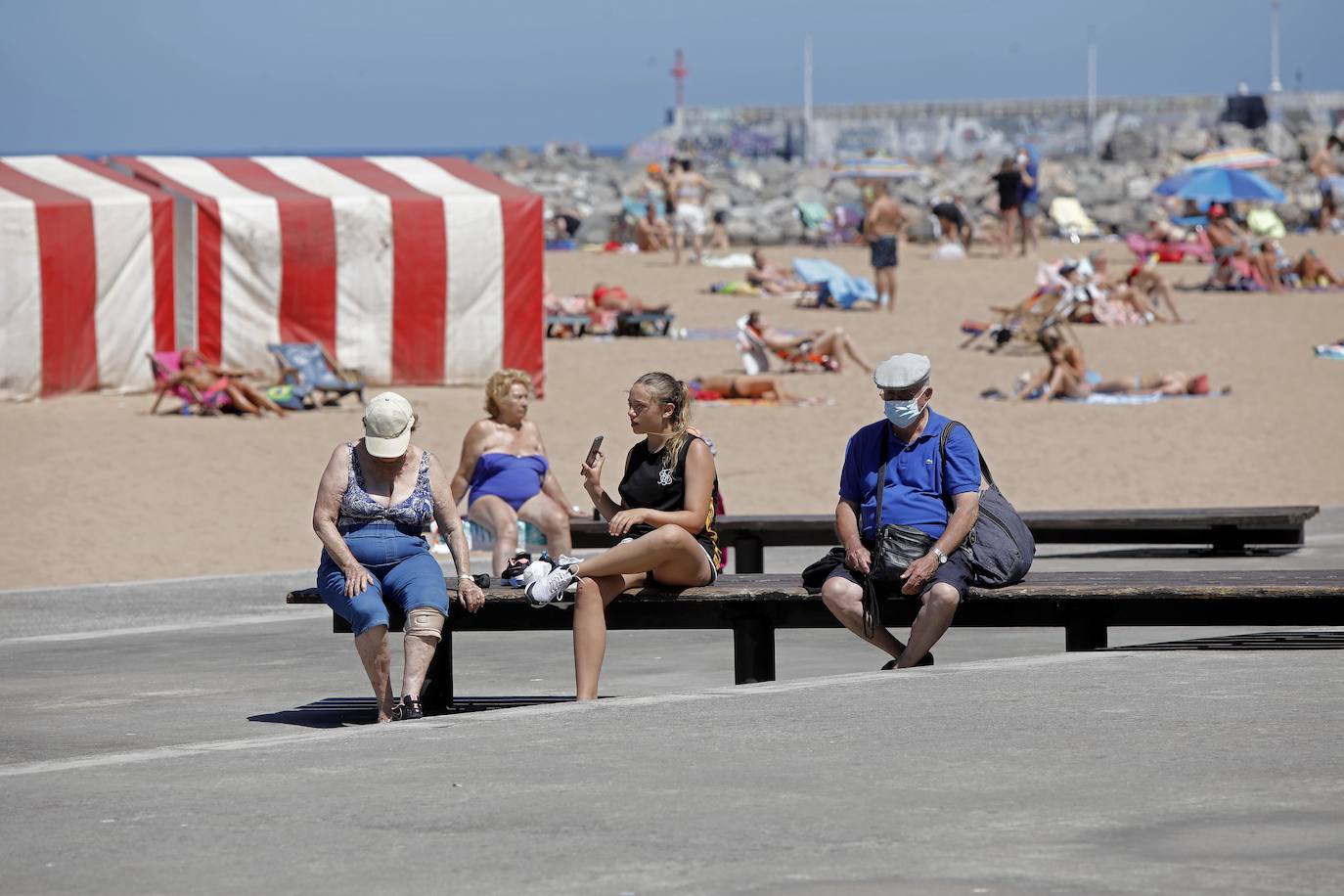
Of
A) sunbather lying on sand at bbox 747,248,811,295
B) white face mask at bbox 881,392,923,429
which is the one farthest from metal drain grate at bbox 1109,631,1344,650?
sunbather lying on sand at bbox 747,248,811,295

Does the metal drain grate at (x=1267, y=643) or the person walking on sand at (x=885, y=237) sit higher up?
the person walking on sand at (x=885, y=237)

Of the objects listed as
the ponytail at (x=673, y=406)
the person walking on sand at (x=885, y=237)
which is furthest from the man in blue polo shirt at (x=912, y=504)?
the person walking on sand at (x=885, y=237)

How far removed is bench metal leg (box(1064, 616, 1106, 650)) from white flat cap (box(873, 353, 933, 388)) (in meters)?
0.92

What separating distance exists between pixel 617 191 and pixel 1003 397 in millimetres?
40727

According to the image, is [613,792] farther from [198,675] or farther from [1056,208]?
[1056,208]

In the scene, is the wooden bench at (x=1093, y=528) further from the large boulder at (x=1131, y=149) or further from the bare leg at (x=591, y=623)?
the large boulder at (x=1131, y=149)

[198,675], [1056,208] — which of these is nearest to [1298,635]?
[198,675]

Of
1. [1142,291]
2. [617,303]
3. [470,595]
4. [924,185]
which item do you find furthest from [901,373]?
[924,185]

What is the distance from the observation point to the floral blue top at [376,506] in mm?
6488

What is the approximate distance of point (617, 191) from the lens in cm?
5778

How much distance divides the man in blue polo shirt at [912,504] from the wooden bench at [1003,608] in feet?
0.40

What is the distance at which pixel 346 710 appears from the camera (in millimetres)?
6637

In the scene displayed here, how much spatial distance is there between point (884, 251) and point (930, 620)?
17.2m

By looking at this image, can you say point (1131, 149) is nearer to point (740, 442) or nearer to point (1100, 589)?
point (740, 442)
